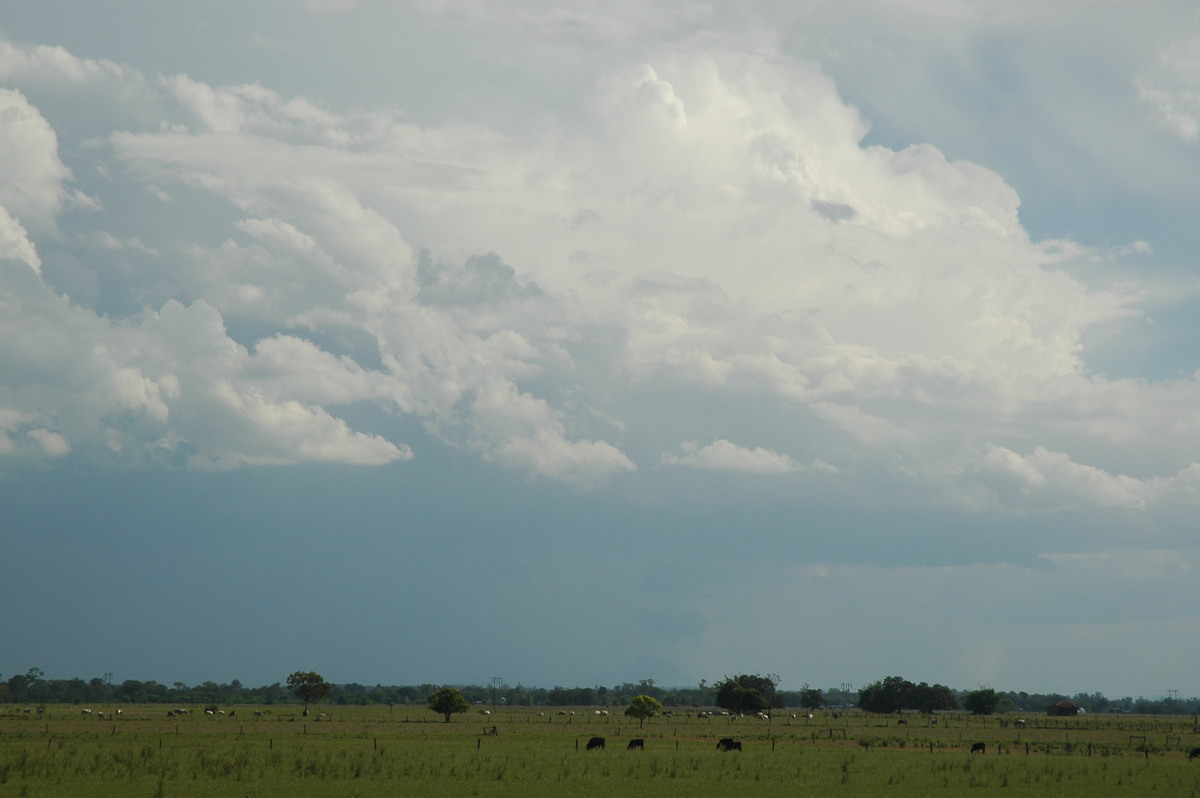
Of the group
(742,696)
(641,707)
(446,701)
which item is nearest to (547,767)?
(446,701)

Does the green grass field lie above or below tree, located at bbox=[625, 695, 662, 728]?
above

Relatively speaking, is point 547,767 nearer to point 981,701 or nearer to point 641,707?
point 641,707

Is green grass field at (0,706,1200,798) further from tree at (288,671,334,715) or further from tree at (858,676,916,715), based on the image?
tree at (858,676,916,715)

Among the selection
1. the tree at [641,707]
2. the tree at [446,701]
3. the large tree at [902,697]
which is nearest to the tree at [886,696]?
the large tree at [902,697]

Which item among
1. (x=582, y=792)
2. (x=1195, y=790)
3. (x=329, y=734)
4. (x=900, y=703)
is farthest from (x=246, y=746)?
(x=900, y=703)

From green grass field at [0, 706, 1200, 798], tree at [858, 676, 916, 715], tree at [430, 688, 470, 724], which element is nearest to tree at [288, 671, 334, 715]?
tree at [430, 688, 470, 724]

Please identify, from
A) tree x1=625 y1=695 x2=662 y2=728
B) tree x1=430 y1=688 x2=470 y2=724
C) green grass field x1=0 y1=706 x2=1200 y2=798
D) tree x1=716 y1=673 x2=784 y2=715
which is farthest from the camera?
tree x1=716 y1=673 x2=784 y2=715

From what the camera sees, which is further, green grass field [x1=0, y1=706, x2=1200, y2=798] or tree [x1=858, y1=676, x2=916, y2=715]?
tree [x1=858, y1=676, x2=916, y2=715]

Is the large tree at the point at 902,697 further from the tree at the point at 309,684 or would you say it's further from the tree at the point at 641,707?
the tree at the point at 309,684

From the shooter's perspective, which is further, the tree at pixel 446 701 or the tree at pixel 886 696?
the tree at pixel 886 696

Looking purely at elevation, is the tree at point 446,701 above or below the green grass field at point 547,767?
below

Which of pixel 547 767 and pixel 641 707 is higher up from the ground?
pixel 547 767

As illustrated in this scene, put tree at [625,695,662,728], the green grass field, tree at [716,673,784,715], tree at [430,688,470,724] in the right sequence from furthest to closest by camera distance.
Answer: tree at [716,673,784,715]
tree at [625,695,662,728]
tree at [430,688,470,724]
the green grass field

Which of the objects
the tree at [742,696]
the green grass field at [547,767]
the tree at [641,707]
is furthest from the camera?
the tree at [742,696]
